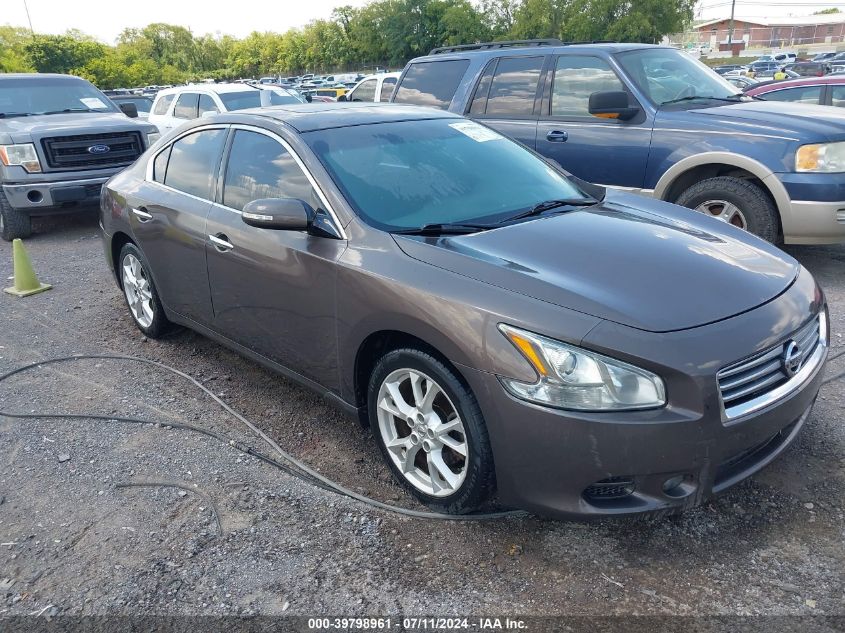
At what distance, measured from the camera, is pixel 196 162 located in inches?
168

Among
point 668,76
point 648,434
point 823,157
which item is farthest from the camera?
point 668,76

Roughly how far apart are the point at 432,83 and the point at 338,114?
12.5 ft

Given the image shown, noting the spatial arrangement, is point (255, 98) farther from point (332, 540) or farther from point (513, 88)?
point (332, 540)

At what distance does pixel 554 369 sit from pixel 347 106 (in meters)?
2.48

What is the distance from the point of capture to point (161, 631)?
2443 mm

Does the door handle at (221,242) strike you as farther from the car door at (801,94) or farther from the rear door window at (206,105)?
the car door at (801,94)

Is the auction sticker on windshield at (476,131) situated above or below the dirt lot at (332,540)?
above

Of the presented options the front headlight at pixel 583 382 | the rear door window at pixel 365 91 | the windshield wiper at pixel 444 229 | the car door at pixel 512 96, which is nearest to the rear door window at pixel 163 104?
the rear door window at pixel 365 91

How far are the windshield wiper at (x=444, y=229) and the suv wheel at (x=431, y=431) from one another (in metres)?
0.58

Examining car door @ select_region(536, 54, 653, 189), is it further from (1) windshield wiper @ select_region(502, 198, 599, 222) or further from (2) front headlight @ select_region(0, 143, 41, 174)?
(2) front headlight @ select_region(0, 143, 41, 174)

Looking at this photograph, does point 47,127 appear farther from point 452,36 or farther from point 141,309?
point 452,36

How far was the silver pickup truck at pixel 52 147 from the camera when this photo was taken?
8.30 meters

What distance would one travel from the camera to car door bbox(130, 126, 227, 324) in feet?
13.5

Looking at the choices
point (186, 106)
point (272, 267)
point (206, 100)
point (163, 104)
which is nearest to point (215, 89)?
point (206, 100)
